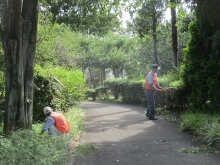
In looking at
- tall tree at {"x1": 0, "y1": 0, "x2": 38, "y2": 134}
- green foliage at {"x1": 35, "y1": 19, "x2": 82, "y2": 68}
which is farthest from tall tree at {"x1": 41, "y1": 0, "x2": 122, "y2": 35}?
tall tree at {"x1": 0, "y1": 0, "x2": 38, "y2": 134}

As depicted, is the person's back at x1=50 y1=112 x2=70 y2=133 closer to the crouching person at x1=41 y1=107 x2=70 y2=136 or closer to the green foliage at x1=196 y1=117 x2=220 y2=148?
the crouching person at x1=41 y1=107 x2=70 y2=136

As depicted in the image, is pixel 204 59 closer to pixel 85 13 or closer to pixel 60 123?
pixel 85 13

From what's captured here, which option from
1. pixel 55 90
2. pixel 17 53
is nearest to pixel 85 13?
pixel 55 90

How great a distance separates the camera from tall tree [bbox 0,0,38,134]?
7.62 metres

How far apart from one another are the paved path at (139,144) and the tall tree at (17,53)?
6.00 ft

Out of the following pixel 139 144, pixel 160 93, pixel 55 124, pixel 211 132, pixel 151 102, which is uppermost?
pixel 160 93

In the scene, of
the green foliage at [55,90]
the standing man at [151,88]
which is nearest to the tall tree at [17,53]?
the green foliage at [55,90]

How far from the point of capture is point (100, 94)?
30719 millimetres

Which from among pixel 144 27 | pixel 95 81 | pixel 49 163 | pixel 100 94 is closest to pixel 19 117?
pixel 49 163

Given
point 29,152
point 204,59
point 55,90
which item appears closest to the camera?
point 29,152

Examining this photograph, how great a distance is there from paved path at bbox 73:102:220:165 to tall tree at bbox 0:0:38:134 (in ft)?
6.00

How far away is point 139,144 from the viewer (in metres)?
8.70

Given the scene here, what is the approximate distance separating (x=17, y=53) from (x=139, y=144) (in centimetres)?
377

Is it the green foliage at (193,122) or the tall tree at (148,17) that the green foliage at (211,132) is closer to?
the green foliage at (193,122)
